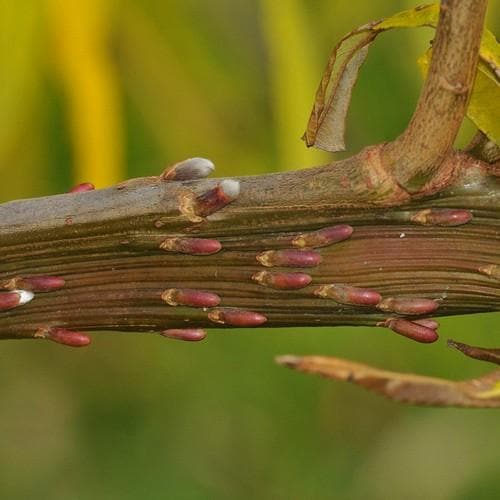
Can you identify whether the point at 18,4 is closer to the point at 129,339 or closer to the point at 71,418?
the point at 129,339

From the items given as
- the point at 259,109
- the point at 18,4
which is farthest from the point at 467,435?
the point at 18,4

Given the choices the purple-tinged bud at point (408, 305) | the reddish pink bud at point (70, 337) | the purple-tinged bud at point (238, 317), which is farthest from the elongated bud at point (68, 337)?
the purple-tinged bud at point (408, 305)

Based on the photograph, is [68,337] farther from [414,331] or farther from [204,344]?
[204,344]

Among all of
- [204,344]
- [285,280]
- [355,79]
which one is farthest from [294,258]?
[204,344]

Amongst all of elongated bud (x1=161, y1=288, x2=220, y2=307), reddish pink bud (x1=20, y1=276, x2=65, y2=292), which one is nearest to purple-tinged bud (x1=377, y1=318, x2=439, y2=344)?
elongated bud (x1=161, y1=288, x2=220, y2=307)

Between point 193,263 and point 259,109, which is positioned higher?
point 259,109
